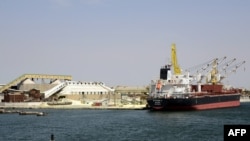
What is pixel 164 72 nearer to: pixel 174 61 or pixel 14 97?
pixel 174 61

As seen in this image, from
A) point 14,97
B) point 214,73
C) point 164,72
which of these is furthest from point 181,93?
point 14,97

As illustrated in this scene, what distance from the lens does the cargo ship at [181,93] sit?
3460 inches

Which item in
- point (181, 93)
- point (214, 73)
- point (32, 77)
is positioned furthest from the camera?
point (32, 77)

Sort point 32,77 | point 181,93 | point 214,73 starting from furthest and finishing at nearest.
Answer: point 32,77 < point 214,73 < point 181,93

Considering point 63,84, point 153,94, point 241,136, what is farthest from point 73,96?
point 241,136

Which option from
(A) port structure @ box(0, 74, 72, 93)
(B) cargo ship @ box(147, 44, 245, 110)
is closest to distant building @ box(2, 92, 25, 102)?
(A) port structure @ box(0, 74, 72, 93)

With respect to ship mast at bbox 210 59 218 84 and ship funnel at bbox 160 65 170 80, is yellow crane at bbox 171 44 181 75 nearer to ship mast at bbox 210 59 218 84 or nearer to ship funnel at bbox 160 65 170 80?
ship funnel at bbox 160 65 170 80

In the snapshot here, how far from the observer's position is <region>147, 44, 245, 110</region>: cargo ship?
8788 centimetres

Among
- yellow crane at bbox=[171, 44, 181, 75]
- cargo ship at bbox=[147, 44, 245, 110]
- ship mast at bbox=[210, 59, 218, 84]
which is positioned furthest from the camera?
ship mast at bbox=[210, 59, 218, 84]

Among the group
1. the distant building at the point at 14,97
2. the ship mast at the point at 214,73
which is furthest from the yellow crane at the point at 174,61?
the distant building at the point at 14,97

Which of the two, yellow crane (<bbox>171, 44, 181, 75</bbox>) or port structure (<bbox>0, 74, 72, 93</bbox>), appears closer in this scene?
yellow crane (<bbox>171, 44, 181, 75</bbox>)

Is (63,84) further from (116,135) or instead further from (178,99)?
(116,135)

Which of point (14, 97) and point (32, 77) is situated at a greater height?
point (32, 77)

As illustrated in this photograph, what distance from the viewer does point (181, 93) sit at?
300 ft
